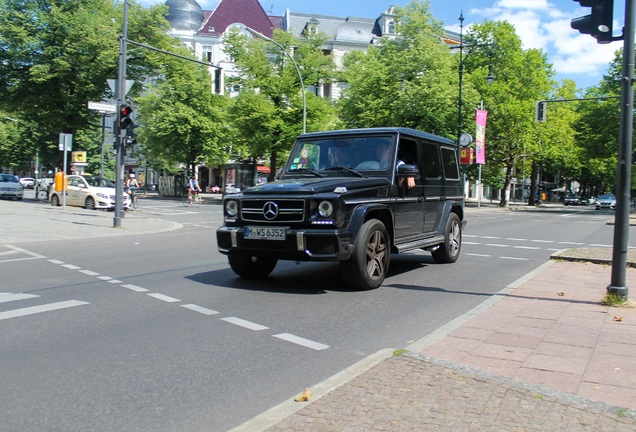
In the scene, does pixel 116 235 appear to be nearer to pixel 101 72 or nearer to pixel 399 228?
pixel 399 228

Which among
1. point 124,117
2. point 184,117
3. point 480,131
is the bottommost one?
point 124,117

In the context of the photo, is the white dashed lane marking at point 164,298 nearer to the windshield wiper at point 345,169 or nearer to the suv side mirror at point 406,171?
the windshield wiper at point 345,169

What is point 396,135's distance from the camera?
8141 mm

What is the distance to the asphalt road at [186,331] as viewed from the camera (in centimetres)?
347

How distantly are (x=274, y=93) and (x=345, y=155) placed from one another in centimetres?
3088

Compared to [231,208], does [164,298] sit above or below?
below

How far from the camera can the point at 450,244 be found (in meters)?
10.3

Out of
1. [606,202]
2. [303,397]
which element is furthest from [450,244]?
[606,202]

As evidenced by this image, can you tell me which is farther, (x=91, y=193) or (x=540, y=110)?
(x=540, y=110)

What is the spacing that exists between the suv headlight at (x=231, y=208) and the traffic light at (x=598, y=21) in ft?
15.5

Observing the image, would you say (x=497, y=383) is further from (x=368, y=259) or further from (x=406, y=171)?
(x=406, y=171)

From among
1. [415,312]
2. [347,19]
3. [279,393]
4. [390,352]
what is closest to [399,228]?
[415,312]

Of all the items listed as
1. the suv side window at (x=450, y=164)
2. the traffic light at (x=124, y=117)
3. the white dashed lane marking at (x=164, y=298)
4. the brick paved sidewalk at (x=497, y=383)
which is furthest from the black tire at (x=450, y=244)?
the traffic light at (x=124, y=117)

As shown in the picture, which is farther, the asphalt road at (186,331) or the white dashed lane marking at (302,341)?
the white dashed lane marking at (302,341)
